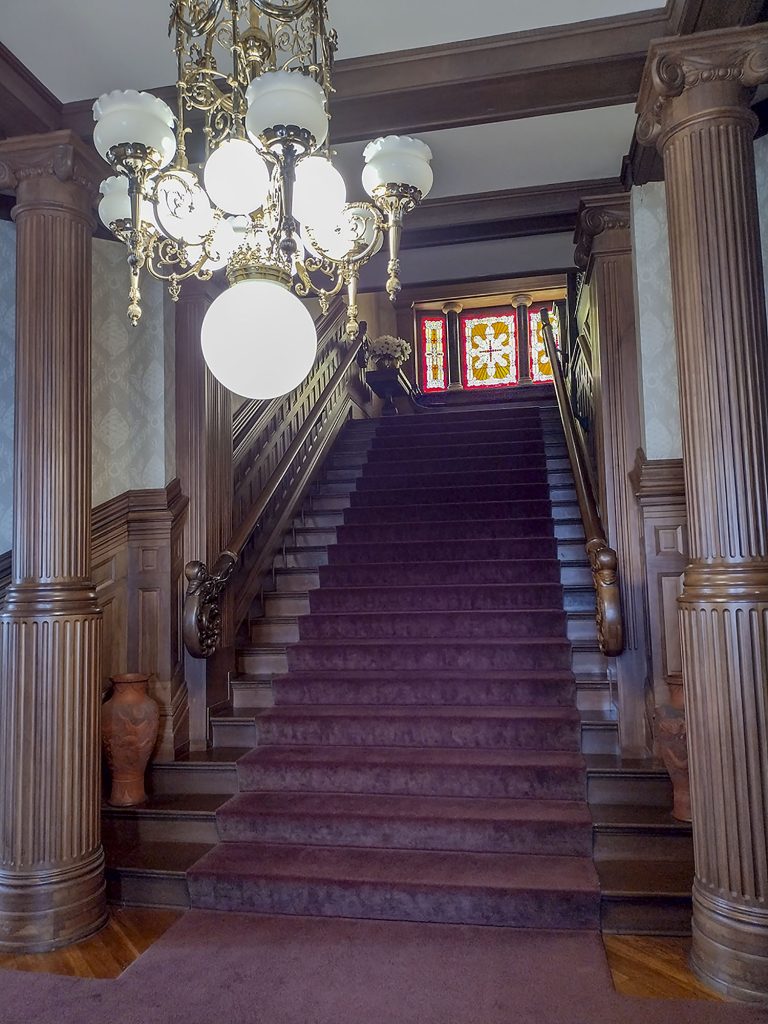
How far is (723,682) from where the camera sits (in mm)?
2480

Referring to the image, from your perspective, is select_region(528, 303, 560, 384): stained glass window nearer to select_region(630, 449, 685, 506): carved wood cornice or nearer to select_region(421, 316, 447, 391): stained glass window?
select_region(421, 316, 447, 391): stained glass window

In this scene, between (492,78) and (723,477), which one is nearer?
(723,477)

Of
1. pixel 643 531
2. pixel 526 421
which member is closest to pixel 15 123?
pixel 643 531

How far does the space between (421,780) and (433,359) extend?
11.1 meters

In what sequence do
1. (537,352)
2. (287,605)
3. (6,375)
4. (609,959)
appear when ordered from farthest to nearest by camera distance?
(537,352) < (287,605) < (6,375) < (609,959)

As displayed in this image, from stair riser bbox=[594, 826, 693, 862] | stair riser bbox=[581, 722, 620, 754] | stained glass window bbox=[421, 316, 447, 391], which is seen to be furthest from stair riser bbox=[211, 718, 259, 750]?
stained glass window bbox=[421, 316, 447, 391]

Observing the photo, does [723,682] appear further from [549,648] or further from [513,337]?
[513,337]

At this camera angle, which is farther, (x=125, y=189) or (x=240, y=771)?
(x=240, y=771)

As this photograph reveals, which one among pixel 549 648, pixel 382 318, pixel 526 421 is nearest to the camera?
pixel 549 648

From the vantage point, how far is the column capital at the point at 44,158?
10.0 feet

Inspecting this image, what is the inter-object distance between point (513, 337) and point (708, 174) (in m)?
11.4

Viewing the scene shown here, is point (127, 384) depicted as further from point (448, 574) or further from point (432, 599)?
point (448, 574)

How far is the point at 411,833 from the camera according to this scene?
3242 millimetres

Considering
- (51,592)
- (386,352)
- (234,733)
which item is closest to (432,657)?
(234,733)
